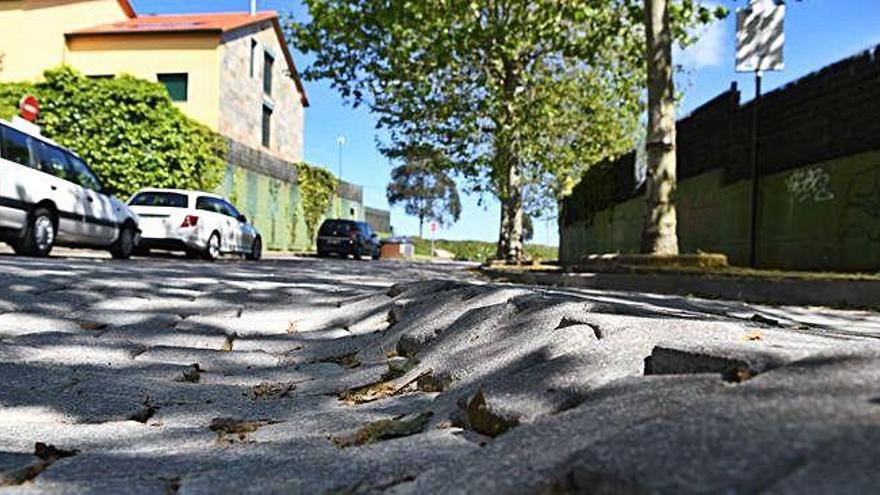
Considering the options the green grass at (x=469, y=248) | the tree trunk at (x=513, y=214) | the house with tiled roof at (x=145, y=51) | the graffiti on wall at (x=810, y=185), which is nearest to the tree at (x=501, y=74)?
the tree trunk at (x=513, y=214)

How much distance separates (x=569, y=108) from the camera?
19250 mm

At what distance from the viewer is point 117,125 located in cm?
1916

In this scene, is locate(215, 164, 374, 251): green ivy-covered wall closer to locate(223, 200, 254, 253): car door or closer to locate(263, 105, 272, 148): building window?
locate(263, 105, 272, 148): building window

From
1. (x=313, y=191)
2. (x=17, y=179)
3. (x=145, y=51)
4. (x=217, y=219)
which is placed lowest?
(x=217, y=219)

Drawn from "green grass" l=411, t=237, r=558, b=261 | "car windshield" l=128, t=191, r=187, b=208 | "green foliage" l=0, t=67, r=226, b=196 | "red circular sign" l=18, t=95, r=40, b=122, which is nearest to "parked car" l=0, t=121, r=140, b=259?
"car windshield" l=128, t=191, r=187, b=208

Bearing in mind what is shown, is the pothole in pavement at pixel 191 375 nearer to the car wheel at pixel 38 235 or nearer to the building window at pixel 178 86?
the car wheel at pixel 38 235

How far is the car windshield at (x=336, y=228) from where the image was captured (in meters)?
25.6

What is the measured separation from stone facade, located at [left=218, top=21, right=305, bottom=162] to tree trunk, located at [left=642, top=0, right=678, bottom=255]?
19.5 meters

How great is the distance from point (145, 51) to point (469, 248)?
31.7 m

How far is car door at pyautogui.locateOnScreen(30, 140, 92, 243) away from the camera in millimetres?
10297

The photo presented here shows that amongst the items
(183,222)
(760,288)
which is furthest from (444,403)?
(183,222)

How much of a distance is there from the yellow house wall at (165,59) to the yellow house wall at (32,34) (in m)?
0.82

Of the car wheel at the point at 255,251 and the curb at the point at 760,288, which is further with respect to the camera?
the car wheel at the point at 255,251

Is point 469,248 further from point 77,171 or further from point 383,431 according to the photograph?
point 383,431
